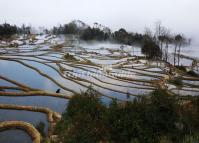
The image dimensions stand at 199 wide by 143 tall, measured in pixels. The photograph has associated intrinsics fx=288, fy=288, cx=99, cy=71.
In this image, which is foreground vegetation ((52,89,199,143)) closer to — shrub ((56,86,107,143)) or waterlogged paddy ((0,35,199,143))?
shrub ((56,86,107,143))

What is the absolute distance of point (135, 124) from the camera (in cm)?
1367

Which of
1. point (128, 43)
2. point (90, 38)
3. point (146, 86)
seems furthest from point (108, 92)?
point (90, 38)

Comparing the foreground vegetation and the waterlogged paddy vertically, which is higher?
the foreground vegetation

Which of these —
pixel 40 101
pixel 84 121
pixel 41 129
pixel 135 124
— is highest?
pixel 135 124

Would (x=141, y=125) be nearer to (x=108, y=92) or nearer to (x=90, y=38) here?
(x=108, y=92)

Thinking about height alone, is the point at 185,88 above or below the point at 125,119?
below

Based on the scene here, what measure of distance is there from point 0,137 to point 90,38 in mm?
115932

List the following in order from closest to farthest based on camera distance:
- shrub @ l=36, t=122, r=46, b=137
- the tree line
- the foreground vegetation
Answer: the foreground vegetation, shrub @ l=36, t=122, r=46, b=137, the tree line

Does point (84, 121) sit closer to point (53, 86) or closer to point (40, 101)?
point (40, 101)

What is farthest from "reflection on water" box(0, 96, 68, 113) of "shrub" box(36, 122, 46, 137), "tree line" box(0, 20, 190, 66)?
"tree line" box(0, 20, 190, 66)

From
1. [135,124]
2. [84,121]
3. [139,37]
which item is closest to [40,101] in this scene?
[84,121]

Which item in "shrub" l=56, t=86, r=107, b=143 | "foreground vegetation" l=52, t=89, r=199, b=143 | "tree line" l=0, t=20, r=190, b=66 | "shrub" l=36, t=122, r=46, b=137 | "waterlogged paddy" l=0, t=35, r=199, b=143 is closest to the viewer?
"shrub" l=56, t=86, r=107, b=143

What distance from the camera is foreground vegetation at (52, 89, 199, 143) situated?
13.5m

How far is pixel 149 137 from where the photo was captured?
1342cm
